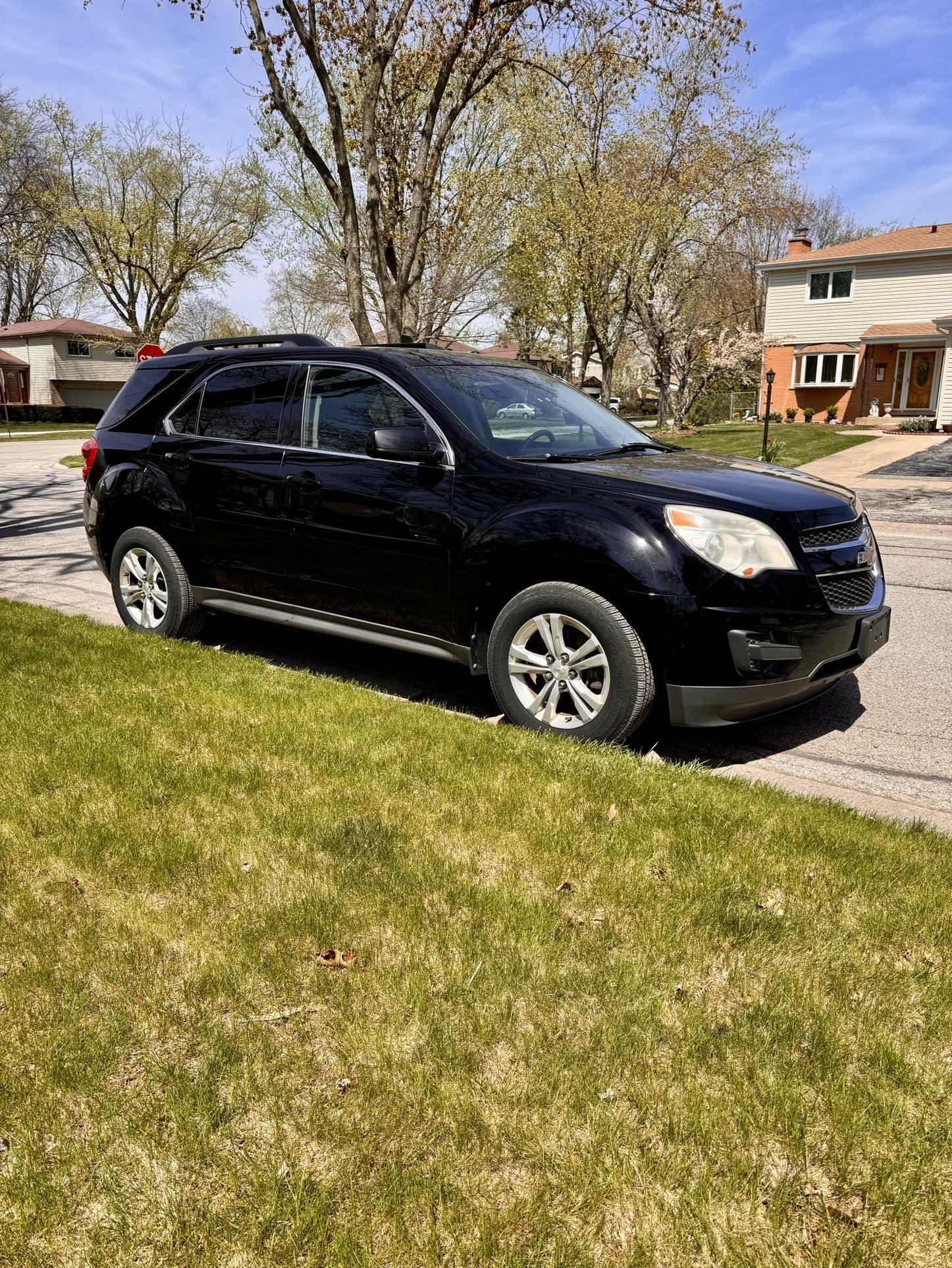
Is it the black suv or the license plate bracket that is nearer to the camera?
the black suv

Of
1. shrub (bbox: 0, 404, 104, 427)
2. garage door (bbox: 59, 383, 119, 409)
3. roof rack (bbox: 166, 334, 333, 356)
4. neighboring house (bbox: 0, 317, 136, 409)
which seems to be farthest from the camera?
garage door (bbox: 59, 383, 119, 409)

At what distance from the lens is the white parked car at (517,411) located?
5.04m

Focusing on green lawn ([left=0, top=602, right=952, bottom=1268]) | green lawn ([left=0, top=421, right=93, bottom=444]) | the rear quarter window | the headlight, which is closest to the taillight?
the rear quarter window

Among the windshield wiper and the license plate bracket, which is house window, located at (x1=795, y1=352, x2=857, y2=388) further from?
the license plate bracket

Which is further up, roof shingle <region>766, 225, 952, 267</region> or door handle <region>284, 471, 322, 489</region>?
roof shingle <region>766, 225, 952, 267</region>

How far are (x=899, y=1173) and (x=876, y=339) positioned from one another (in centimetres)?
3908

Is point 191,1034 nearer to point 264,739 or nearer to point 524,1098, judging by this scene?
point 524,1098

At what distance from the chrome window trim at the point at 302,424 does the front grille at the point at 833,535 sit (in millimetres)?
1714

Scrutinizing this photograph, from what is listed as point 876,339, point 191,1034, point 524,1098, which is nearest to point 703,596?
point 524,1098

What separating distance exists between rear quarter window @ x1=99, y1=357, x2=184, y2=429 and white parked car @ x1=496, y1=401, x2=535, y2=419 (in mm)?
2349

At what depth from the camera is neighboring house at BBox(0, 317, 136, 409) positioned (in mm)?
59219

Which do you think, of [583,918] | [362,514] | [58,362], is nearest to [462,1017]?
[583,918]

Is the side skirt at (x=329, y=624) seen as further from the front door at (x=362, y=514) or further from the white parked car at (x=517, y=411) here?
the white parked car at (x=517, y=411)

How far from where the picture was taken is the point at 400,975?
2.60 m
